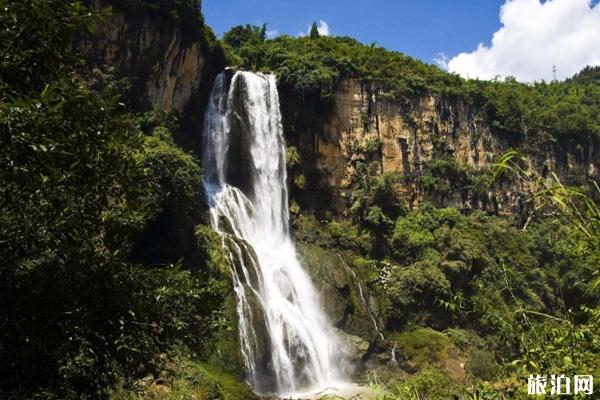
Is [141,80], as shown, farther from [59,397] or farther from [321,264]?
[59,397]

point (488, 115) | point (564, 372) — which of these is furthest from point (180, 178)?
point (488, 115)

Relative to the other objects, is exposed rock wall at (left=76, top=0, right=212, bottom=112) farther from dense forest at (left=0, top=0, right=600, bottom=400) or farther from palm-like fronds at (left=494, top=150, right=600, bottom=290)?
palm-like fronds at (left=494, top=150, right=600, bottom=290)

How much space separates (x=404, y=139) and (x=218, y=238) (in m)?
18.5

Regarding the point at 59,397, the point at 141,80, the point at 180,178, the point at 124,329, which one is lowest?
the point at 59,397

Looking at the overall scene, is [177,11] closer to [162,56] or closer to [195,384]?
[162,56]

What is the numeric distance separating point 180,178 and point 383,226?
599 inches

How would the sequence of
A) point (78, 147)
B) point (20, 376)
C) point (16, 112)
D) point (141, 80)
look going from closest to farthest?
point (16, 112)
point (20, 376)
point (78, 147)
point (141, 80)

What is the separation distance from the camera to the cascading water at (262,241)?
17.8 metres

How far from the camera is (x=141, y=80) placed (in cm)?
2347

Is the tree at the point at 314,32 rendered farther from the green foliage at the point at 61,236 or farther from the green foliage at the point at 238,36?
the green foliage at the point at 61,236

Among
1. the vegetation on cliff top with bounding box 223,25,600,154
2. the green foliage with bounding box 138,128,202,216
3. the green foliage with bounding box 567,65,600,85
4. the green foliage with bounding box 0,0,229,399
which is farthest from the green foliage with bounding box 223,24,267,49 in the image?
the green foliage with bounding box 567,65,600,85

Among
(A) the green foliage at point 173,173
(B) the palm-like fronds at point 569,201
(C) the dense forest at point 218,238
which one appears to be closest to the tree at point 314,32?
(C) the dense forest at point 218,238

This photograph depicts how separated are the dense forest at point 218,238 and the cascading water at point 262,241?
92 centimetres

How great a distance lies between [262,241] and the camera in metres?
24.4
